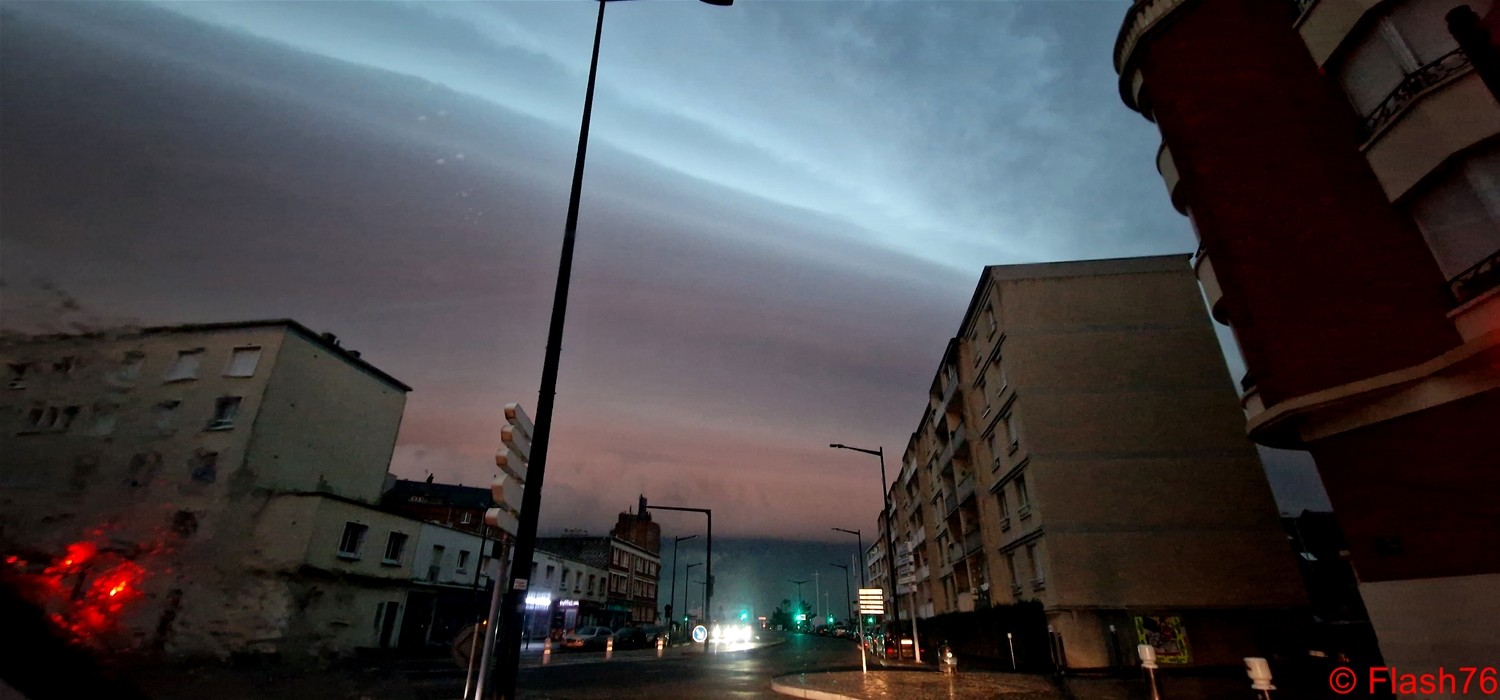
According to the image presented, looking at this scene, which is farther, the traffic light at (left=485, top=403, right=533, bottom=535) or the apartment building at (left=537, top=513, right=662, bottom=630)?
the apartment building at (left=537, top=513, right=662, bottom=630)

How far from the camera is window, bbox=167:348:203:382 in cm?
720

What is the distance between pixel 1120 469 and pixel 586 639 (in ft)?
101

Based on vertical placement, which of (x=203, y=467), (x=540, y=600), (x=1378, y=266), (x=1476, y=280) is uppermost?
(x=1378, y=266)

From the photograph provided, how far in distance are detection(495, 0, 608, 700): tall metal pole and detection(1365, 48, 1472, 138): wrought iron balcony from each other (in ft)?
44.2

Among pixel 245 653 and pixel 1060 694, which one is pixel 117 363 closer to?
pixel 245 653

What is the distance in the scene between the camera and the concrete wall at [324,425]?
14781 mm

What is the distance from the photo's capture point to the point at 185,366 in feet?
24.6

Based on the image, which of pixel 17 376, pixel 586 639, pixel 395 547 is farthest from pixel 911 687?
pixel 586 639

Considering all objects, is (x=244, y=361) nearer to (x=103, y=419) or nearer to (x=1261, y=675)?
(x=103, y=419)

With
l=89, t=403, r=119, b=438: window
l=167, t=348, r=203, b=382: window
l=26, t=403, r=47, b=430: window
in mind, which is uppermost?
l=167, t=348, r=203, b=382: window

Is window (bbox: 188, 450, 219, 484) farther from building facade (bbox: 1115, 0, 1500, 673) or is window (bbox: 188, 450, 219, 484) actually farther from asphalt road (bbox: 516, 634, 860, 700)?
building facade (bbox: 1115, 0, 1500, 673)

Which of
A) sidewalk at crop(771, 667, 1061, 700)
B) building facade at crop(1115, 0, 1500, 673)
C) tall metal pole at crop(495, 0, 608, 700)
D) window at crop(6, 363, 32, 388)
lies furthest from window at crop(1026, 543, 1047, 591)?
window at crop(6, 363, 32, 388)

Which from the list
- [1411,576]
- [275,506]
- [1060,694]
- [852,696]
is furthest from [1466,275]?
[275,506]

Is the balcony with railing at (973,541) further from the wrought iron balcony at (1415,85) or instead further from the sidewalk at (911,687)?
the wrought iron balcony at (1415,85)
